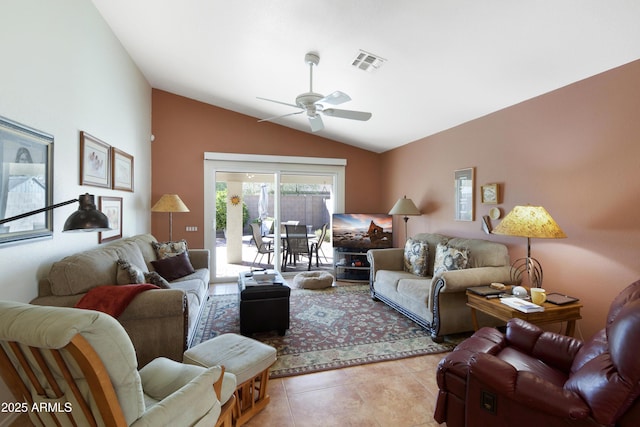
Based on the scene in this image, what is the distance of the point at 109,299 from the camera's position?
6.59ft

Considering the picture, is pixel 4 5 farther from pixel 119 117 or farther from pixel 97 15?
pixel 119 117

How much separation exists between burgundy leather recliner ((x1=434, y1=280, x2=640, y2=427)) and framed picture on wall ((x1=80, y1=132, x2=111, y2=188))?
3.46m

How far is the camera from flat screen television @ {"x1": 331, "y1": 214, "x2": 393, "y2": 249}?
5258 millimetres

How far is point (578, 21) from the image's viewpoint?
6.35ft

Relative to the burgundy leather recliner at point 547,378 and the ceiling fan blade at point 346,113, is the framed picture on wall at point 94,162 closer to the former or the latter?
the ceiling fan blade at point 346,113

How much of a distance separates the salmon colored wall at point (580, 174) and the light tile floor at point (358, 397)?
61.3 inches

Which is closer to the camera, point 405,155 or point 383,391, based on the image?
point 383,391

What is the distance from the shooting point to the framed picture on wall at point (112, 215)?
3193 millimetres

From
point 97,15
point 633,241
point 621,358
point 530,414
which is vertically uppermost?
point 97,15

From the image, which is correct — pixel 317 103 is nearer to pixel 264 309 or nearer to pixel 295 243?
pixel 264 309

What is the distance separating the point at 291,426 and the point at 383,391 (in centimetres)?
75

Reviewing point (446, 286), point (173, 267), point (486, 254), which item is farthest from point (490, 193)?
point (173, 267)

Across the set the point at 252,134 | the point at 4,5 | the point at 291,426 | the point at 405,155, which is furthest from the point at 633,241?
the point at 252,134

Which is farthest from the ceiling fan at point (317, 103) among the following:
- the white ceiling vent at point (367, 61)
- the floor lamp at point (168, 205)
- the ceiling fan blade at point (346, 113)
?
the floor lamp at point (168, 205)
